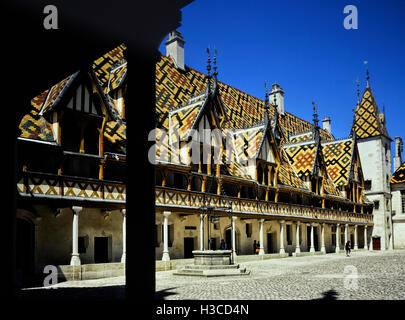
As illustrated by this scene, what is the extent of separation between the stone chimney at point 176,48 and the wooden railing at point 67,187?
1521 cm

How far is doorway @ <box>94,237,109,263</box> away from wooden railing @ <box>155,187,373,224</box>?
2976 millimetres

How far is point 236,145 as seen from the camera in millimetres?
30766

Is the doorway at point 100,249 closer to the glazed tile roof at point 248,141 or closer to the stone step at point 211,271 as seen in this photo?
the stone step at point 211,271

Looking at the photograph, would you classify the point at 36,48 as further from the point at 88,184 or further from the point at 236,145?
the point at 236,145

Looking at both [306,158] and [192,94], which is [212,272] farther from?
[306,158]

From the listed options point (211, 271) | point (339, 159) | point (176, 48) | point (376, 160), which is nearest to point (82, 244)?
point (211, 271)

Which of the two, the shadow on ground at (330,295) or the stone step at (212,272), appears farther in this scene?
the stone step at (212,272)

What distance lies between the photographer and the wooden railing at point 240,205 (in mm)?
21938

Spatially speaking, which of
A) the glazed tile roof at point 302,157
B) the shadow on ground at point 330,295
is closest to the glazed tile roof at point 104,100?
the shadow on ground at point 330,295

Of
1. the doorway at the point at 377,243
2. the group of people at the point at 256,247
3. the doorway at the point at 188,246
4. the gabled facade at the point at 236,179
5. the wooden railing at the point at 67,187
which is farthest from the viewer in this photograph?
the doorway at the point at 377,243

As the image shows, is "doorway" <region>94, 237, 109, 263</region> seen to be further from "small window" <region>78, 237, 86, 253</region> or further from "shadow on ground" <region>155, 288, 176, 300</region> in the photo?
"shadow on ground" <region>155, 288, 176, 300</region>

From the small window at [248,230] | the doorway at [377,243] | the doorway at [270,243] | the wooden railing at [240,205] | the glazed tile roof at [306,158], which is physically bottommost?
the doorway at [377,243]

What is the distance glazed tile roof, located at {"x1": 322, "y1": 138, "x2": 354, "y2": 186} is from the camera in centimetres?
4216

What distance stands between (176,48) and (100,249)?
16.9 metres
